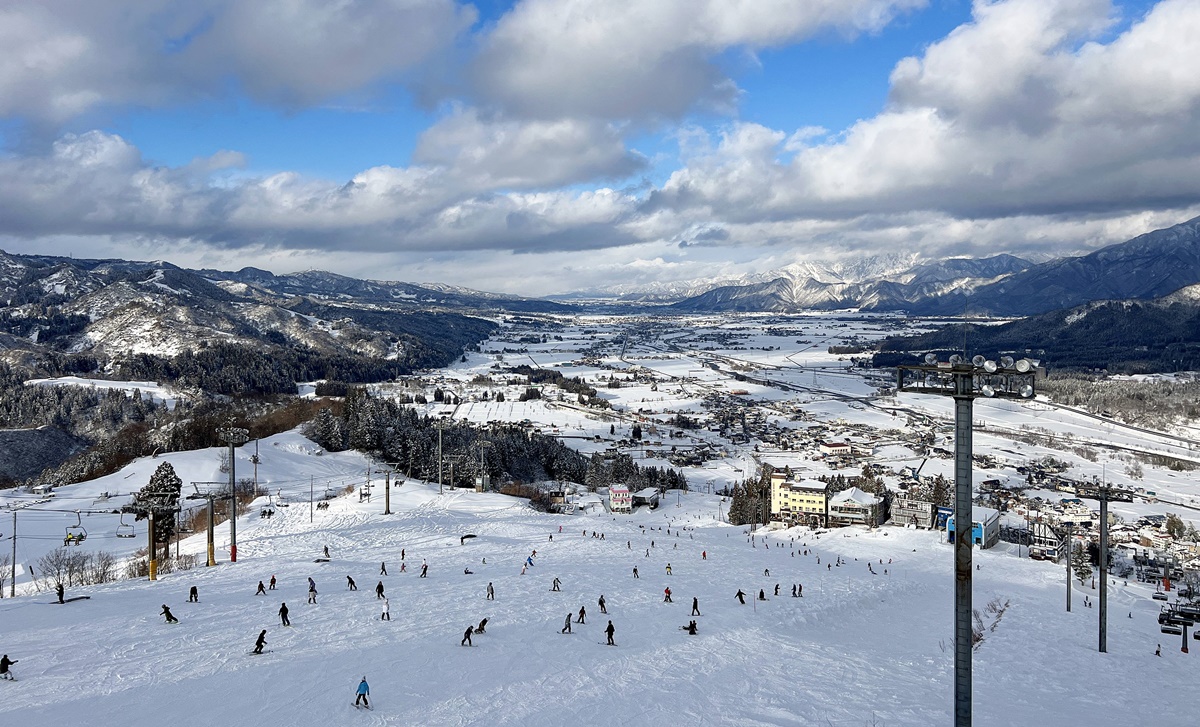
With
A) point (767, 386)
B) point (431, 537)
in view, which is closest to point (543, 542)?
point (431, 537)

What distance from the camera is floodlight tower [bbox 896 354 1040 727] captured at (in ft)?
37.5

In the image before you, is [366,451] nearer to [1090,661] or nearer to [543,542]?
[543,542]

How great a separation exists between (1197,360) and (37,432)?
26097 cm

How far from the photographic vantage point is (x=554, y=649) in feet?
70.2

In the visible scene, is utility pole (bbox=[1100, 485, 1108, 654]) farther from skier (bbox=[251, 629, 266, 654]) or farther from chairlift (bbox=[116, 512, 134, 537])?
chairlift (bbox=[116, 512, 134, 537])

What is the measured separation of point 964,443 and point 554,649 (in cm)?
1432

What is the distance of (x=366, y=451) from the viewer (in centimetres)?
7800

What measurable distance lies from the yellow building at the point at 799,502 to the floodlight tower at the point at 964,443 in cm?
5964

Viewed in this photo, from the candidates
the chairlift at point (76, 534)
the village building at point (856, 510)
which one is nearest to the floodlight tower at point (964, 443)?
the chairlift at point (76, 534)

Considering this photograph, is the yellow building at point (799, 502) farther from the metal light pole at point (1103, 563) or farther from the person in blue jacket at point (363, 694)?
the person in blue jacket at point (363, 694)

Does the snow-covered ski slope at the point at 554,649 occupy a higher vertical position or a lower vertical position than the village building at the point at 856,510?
higher

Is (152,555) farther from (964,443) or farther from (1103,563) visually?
(1103,563)

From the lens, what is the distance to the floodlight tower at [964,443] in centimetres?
1144

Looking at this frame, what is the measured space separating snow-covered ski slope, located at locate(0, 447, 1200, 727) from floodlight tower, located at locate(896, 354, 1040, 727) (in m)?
6.22
